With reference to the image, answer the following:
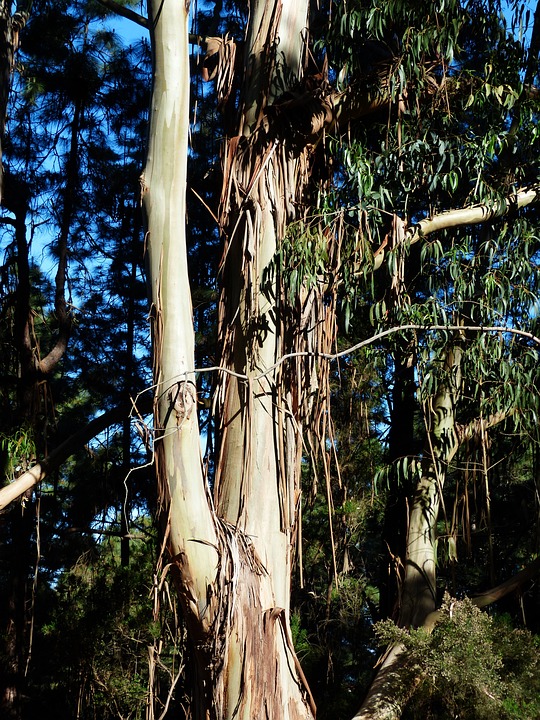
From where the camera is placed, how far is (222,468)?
372 cm

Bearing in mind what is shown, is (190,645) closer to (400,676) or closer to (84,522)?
(400,676)

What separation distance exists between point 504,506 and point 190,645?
5735mm

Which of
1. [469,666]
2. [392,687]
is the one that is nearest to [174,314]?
[469,666]

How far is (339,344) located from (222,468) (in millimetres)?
3410

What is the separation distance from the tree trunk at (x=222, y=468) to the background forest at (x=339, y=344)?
144mm

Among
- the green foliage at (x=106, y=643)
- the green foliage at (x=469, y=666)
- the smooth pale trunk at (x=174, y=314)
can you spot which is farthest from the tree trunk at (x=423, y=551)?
the smooth pale trunk at (x=174, y=314)

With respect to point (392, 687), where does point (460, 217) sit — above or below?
above

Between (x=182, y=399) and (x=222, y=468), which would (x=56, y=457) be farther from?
(x=182, y=399)

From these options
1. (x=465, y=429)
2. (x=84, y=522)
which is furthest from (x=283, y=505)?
(x=84, y=522)

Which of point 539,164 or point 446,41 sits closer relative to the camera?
point 446,41

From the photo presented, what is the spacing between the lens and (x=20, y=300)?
680 cm

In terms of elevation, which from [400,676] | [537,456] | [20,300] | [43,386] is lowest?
[400,676]

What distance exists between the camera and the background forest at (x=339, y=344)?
446 cm

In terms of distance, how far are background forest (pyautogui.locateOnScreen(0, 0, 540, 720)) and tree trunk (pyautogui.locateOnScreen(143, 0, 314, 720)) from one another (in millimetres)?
144
